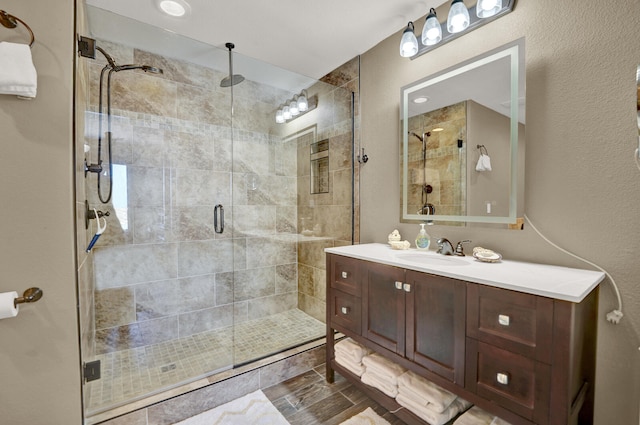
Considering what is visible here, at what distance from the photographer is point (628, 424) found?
1219 mm

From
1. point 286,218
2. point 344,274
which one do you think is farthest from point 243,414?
point 286,218

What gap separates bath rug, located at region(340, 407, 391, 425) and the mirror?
1300 mm

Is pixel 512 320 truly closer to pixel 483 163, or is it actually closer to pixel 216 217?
pixel 483 163

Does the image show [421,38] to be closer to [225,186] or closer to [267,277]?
[225,186]

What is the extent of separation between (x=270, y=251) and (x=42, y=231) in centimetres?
202

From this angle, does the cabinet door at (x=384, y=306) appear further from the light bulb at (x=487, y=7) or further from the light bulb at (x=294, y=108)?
the light bulb at (x=294, y=108)

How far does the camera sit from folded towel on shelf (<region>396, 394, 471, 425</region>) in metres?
1.35

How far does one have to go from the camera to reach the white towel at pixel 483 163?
5.40ft

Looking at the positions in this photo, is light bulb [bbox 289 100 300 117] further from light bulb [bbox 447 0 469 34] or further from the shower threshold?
the shower threshold

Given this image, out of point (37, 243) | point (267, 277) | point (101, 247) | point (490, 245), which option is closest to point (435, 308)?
point (490, 245)

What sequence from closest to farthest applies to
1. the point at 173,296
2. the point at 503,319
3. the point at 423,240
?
the point at 503,319 → the point at 423,240 → the point at 173,296

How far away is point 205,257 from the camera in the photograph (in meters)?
2.71

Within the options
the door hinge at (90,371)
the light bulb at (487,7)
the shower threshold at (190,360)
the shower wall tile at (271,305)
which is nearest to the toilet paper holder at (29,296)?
the door hinge at (90,371)

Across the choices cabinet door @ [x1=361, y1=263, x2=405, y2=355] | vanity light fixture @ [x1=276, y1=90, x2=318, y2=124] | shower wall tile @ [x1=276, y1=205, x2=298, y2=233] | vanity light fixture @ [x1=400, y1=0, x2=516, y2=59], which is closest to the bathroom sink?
cabinet door @ [x1=361, y1=263, x2=405, y2=355]
